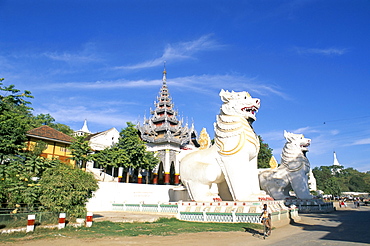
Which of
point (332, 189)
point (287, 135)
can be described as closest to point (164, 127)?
point (287, 135)

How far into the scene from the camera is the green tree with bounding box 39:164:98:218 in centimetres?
920

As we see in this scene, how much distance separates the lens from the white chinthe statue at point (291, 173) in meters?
17.5

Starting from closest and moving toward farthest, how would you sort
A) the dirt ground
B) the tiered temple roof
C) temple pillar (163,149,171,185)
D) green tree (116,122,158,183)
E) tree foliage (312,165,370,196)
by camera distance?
the dirt ground → green tree (116,122,158,183) → temple pillar (163,149,171,185) → the tiered temple roof → tree foliage (312,165,370,196)

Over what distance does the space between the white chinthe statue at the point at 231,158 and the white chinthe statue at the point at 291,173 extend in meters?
6.81

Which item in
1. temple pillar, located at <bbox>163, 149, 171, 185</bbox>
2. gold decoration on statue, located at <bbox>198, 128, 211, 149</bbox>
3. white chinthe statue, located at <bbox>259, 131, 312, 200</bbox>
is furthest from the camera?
temple pillar, located at <bbox>163, 149, 171, 185</bbox>

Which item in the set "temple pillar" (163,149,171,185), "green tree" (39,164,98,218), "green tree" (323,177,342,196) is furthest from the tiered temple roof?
"green tree" (323,177,342,196)

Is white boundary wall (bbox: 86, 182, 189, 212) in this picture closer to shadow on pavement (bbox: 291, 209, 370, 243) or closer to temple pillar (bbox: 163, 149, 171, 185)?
shadow on pavement (bbox: 291, 209, 370, 243)

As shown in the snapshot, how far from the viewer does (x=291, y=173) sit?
58.0ft

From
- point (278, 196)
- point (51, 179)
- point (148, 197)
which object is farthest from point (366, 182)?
point (51, 179)

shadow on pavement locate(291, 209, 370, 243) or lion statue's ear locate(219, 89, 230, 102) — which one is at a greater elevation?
lion statue's ear locate(219, 89, 230, 102)

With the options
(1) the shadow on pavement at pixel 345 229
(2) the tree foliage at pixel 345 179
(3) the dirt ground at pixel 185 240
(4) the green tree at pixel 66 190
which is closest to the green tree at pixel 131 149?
(4) the green tree at pixel 66 190

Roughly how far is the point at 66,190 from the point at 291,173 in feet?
44.7

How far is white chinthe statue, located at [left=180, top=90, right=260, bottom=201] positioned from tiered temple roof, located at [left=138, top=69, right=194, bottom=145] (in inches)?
758

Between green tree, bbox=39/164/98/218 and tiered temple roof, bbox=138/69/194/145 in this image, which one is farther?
tiered temple roof, bbox=138/69/194/145
